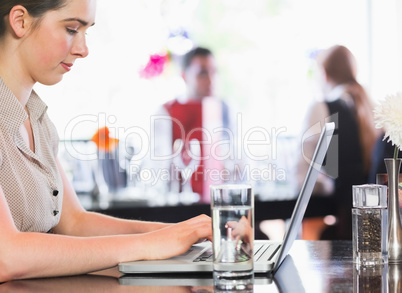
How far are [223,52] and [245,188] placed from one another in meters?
4.55

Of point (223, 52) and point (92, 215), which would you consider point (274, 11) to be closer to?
point (223, 52)

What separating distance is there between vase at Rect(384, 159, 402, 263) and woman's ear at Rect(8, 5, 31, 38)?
78cm

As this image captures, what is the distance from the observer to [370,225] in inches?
46.5

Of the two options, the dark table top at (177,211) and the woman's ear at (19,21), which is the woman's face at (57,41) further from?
the dark table top at (177,211)

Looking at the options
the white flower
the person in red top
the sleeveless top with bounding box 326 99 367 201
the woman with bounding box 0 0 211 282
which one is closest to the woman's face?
the woman with bounding box 0 0 211 282

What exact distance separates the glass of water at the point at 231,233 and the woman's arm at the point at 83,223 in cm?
54

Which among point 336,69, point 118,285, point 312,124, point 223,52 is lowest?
point 118,285

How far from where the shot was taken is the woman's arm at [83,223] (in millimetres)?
1536

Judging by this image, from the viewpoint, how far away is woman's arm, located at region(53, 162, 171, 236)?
1.54m

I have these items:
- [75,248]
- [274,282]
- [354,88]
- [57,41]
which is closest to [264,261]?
[274,282]

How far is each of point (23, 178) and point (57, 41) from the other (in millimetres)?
294

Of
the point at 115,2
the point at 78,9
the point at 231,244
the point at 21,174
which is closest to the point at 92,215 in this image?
the point at 21,174

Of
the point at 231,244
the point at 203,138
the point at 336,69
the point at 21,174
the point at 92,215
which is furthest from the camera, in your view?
the point at 203,138

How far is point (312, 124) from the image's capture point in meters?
3.66
